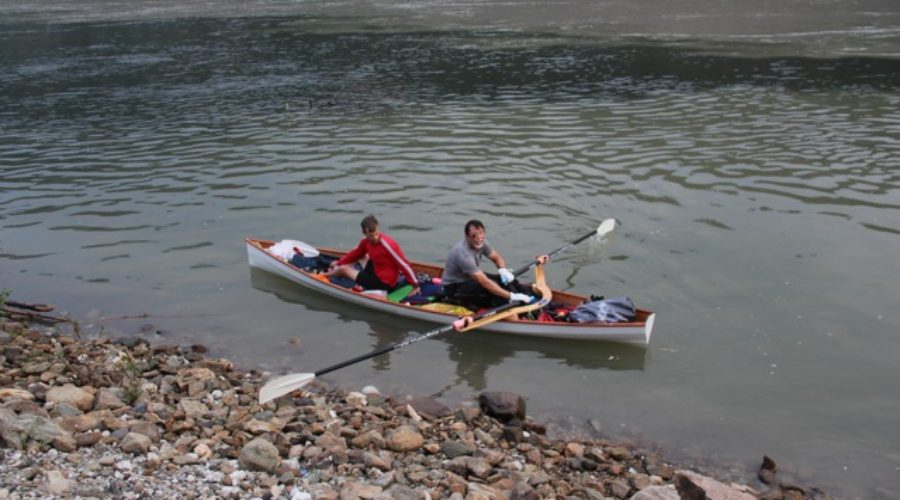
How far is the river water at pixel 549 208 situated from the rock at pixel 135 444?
3.78 meters

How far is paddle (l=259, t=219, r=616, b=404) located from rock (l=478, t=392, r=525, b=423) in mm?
1741

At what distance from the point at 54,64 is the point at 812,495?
3836cm

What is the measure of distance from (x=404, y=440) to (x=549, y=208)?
9223 mm

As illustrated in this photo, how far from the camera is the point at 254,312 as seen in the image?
14.6 m

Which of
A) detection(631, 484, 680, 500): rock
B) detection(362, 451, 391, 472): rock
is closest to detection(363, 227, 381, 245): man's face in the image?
detection(362, 451, 391, 472): rock

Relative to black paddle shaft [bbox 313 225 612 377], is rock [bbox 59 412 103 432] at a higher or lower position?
higher

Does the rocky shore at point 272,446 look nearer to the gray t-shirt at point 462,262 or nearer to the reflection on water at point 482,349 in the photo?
the reflection on water at point 482,349

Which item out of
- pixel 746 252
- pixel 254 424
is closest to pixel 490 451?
pixel 254 424

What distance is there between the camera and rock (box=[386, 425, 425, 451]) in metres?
9.45

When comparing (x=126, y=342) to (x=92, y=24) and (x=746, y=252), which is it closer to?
(x=746, y=252)

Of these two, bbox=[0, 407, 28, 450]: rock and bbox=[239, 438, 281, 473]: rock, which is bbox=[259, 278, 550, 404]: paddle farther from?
bbox=[0, 407, 28, 450]: rock

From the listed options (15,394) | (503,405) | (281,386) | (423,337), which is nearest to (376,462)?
(281,386)

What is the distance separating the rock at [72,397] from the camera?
32.9 feet

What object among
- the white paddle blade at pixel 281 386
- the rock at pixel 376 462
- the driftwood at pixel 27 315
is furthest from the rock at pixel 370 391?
the driftwood at pixel 27 315
